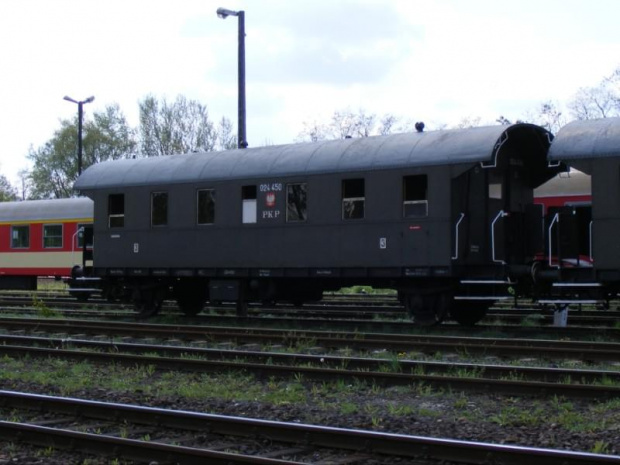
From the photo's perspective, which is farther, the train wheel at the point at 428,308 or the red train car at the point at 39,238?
the red train car at the point at 39,238

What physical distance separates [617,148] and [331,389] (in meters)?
6.86

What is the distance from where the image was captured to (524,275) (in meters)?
15.5

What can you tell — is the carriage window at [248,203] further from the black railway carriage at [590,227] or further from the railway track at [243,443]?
the railway track at [243,443]

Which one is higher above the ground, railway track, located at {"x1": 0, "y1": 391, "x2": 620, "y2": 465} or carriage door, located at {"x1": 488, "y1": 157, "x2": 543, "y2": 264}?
carriage door, located at {"x1": 488, "y1": 157, "x2": 543, "y2": 264}

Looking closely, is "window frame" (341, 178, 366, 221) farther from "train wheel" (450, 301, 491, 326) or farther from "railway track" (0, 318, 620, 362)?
"train wheel" (450, 301, 491, 326)

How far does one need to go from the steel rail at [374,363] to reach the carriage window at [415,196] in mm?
4594

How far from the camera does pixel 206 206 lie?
18.4 metres

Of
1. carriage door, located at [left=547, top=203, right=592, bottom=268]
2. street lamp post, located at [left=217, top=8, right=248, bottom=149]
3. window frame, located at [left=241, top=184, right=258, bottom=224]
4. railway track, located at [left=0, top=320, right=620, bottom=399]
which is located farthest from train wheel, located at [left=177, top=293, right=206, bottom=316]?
carriage door, located at [left=547, top=203, right=592, bottom=268]

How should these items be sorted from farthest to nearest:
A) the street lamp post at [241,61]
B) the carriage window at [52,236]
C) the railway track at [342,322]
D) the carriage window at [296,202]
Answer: the carriage window at [52,236], the street lamp post at [241,61], the carriage window at [296,202], the railway track at [342,322]

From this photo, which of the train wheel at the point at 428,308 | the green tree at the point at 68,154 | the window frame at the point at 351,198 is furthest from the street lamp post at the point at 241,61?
the green tree at the point at 68,154

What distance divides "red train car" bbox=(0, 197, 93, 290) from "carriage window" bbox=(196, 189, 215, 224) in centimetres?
1050

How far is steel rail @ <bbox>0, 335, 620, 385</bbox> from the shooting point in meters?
9.91

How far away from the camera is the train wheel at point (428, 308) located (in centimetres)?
1591

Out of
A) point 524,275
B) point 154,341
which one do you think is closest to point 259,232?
point 154,341
